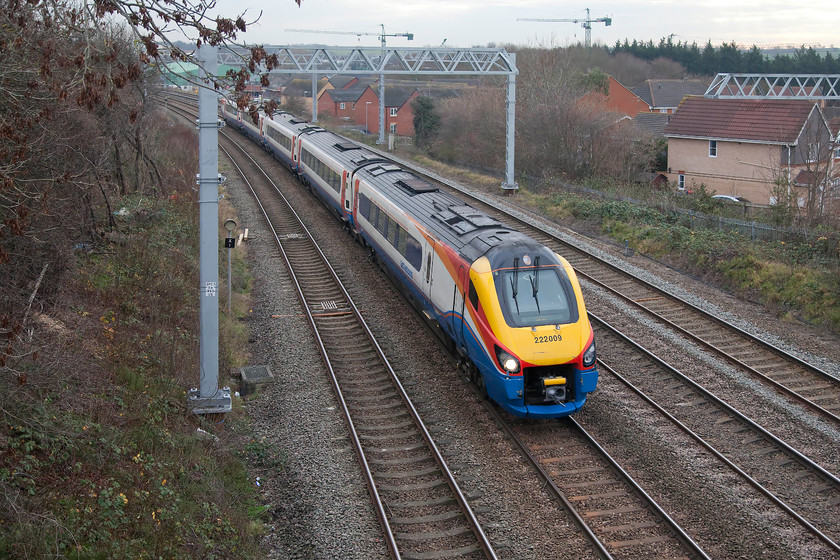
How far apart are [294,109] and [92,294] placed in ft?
181

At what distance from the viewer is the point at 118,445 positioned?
8375 mm

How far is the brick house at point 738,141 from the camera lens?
33.7m

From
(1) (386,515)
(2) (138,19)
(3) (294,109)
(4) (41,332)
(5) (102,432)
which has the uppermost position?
(3) (294,109)

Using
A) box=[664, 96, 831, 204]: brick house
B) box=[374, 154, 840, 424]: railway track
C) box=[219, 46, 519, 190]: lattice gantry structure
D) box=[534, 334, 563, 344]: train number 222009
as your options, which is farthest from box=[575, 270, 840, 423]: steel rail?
box=[664, 96, 831, 204]: brick house

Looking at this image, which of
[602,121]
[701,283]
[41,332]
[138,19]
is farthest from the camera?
[602,121]

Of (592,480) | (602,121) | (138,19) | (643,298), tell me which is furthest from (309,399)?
(602,121)

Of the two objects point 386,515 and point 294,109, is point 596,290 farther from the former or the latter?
point 294,109

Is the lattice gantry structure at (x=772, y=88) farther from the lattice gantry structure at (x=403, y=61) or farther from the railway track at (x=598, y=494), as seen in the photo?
the railway track at (x=598, y=494)

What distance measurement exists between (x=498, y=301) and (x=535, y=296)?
0.61m

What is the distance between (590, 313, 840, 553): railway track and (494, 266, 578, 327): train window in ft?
→ 6.84

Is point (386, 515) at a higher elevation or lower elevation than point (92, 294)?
lower

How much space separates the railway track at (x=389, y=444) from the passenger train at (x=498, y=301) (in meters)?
1.27

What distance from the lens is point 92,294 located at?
41.3ft

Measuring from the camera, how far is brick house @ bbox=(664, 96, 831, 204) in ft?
111
